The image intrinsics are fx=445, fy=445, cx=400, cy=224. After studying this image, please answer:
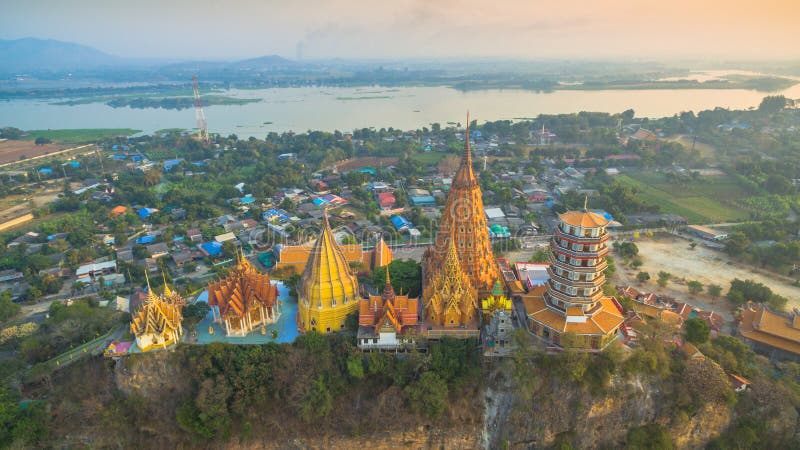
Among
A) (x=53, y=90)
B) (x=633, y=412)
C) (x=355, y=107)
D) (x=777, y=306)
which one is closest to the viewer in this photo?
(x=633, y=412)

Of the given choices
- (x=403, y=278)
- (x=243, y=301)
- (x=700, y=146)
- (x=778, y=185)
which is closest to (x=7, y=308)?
(x=243, y=301)

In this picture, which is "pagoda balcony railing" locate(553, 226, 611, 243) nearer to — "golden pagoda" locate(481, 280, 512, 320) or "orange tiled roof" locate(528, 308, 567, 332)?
"orange tiled roof" locate(528, 308, 567, 332)

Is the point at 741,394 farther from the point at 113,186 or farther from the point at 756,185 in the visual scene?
Answer: the point at 113,186

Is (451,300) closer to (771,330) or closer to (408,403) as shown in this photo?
(408,403)

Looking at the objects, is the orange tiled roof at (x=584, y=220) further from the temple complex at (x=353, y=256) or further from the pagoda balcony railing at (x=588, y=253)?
the temple complex at (x=353, y=256)

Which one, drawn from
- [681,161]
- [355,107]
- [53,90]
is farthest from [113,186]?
[53,90]

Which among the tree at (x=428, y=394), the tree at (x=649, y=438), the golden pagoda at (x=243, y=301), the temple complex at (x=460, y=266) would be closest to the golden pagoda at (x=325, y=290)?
the golden pagoda at (x=243, y=301)
